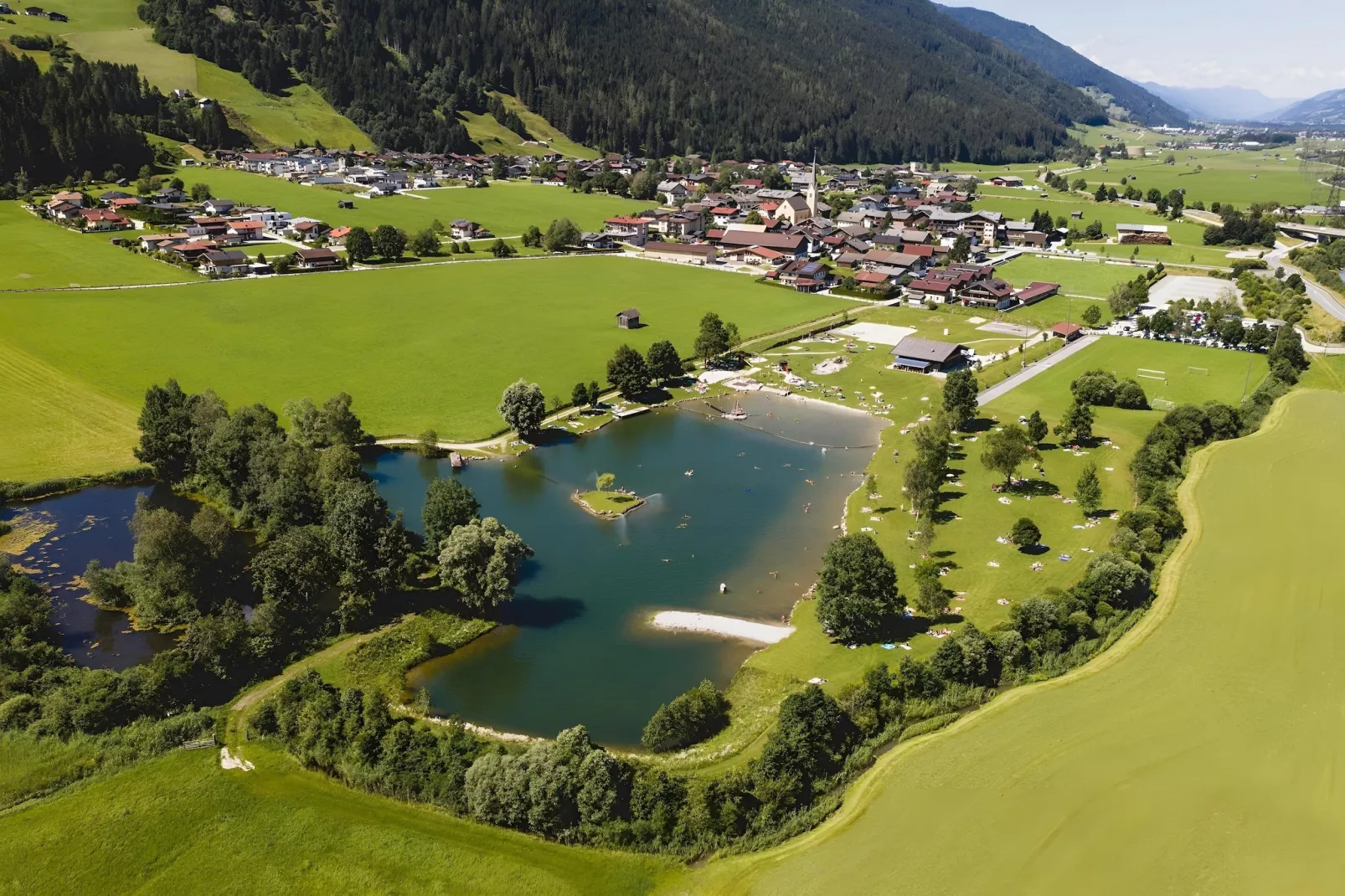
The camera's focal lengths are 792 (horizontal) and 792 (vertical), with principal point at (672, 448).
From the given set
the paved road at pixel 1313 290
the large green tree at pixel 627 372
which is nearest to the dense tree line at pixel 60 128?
the large green tree at pixel 627 372

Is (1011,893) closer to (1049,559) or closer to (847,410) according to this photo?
(1049,559)

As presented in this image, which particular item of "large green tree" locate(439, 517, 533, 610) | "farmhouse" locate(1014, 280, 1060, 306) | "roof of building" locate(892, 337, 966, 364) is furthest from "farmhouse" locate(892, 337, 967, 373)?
"large green tree" locate(439, 517, 533, 610)

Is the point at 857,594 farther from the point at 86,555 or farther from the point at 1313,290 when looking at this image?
the point at 1313,290

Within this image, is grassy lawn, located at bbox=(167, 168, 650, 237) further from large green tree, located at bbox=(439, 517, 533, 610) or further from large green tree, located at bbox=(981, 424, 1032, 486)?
large green tree, located at bbox=(439, 517, 533, 610)

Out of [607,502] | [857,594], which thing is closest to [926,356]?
[607,502]

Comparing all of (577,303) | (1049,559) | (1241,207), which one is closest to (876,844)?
(1049,559)

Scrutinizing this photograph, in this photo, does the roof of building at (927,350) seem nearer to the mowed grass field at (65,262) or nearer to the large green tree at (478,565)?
the large green tree at (478,565)
